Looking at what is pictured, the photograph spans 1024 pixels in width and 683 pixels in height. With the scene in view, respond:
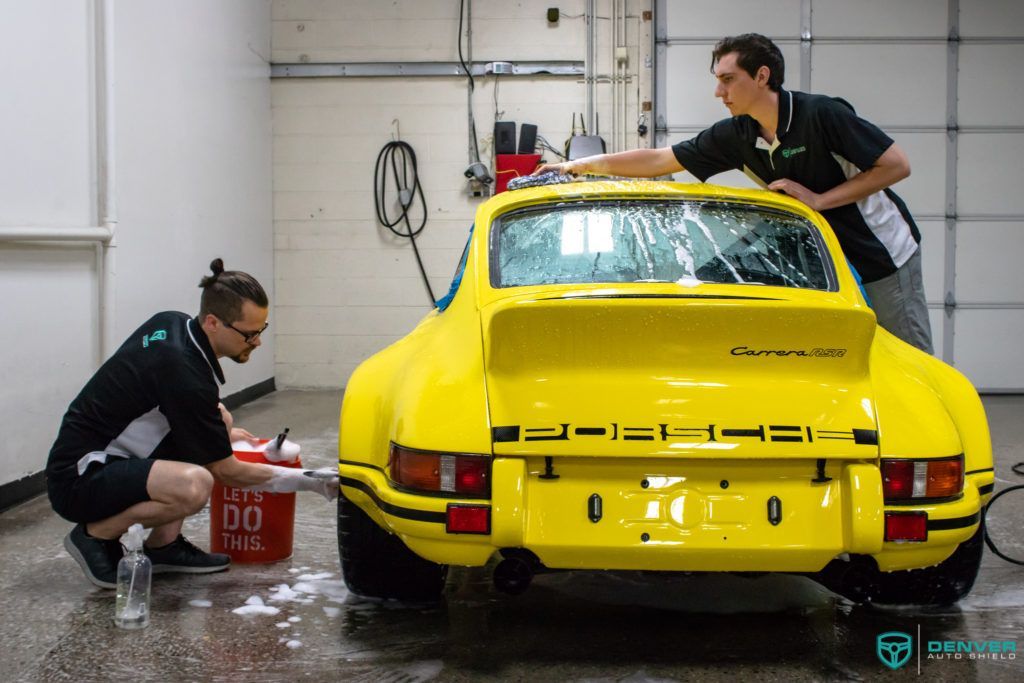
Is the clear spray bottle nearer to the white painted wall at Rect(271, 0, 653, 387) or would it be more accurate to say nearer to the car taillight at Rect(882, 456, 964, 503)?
the car taillight at Rect(882, 456, 964, 503)

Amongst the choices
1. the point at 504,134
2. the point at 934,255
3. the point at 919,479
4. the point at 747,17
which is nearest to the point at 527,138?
the point at 504,134

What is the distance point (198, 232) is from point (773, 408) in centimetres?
610

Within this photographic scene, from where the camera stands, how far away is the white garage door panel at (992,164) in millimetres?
10195

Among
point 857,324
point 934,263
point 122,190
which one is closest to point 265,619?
point 857,324

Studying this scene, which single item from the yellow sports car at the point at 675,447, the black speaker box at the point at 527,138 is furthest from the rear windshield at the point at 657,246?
the black speaker box at the point at 527,138

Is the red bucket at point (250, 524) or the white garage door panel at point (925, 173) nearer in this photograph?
the red bucket at point (250, 524)

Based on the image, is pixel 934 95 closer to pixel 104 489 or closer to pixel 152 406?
pixel 152 406

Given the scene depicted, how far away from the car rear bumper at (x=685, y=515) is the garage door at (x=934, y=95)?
25.0ft

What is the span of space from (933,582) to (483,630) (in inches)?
57.5

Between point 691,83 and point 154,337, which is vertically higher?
point 691,83

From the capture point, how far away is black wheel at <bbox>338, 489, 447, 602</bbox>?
3.38 meters

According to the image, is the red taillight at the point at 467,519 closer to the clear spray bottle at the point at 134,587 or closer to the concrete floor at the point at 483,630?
the concrete floor at the point at 483,630

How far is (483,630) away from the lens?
10.8ft

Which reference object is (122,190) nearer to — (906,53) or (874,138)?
(874,138)
